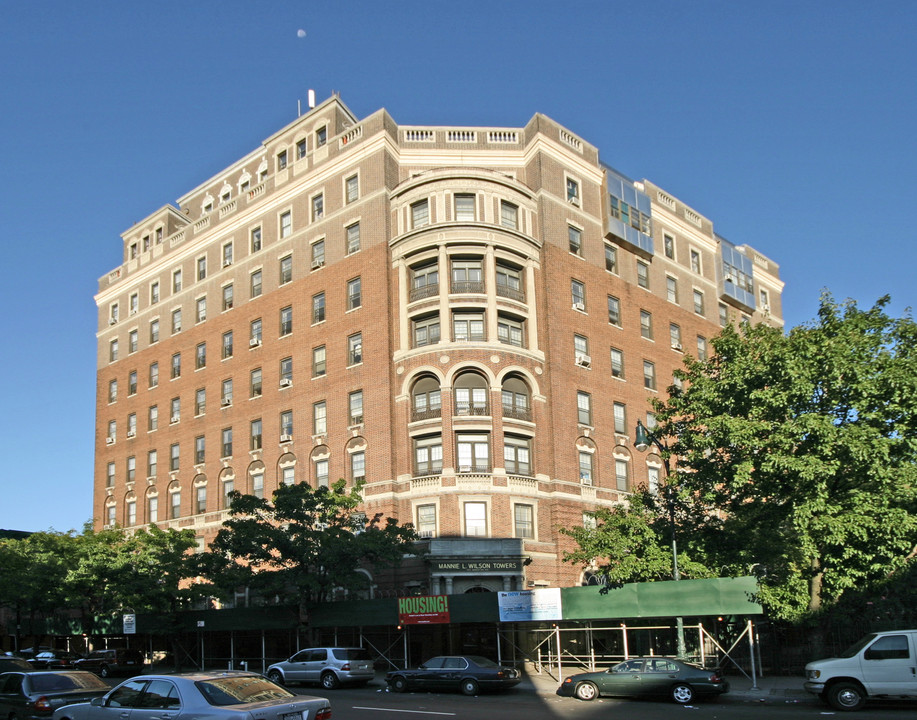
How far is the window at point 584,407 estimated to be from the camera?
47.8m

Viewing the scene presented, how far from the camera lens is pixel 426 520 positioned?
4316 centimetres

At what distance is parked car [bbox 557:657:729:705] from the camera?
83.3 feet

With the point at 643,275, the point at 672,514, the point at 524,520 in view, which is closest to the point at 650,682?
the point at 672,514

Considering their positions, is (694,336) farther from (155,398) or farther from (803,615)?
(155,398)

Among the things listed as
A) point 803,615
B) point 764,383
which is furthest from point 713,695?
point 764,383

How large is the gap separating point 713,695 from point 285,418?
31.7 meters

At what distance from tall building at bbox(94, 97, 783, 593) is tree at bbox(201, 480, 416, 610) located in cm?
498

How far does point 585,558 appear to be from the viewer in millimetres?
35719

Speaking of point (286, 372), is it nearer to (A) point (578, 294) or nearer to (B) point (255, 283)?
(B) point (255, 283)

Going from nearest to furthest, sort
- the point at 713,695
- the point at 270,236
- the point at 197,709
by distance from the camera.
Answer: the point at 197,709 → the point at 713,695 → the point at 270,236

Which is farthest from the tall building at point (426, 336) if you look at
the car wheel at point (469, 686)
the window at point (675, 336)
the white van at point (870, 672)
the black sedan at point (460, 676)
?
the white van at point (870, 672)

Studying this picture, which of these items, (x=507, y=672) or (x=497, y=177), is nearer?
(x=507, y=672)

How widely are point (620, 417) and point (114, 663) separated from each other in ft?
93.7

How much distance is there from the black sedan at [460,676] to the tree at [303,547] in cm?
716
